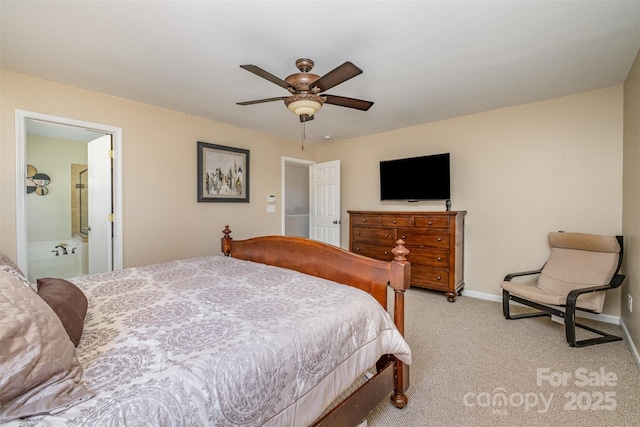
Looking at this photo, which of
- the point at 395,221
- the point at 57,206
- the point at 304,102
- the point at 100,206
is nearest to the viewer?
the point at 304,102

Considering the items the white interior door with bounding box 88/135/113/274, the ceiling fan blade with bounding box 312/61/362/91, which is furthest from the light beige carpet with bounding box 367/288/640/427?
the white interior door with bounding box 88/135/113/274

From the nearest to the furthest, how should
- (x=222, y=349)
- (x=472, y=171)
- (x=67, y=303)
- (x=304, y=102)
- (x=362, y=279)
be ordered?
(x=222, y=349) < (x=67, y=303) < (x=362, y=279) < (x=304, y=102) < (x=472, y=171)

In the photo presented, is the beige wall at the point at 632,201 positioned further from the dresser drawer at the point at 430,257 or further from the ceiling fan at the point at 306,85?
the ceiling fan at the point at 306,85

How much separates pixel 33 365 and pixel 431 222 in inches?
141

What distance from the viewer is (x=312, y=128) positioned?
4176 millimetres

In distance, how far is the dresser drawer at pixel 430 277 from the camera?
3.50 metres

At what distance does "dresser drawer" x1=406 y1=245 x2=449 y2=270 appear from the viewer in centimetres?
350

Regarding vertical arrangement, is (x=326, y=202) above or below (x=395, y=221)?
above

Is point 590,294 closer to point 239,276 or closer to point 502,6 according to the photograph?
point 502,6

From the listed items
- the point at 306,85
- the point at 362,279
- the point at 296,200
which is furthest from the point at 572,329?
the point at 296,200

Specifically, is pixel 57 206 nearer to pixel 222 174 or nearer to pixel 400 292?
pixel 222 174

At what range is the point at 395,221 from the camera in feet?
12.7

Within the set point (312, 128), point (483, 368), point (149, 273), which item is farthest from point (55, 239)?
point (483, 368)

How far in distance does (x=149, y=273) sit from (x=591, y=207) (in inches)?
165
